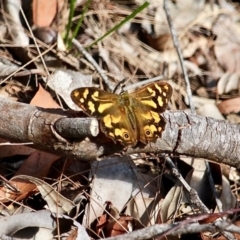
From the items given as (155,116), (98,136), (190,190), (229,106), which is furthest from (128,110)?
(229,106)

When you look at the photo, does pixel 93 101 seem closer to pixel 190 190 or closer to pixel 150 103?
pixel 150 103

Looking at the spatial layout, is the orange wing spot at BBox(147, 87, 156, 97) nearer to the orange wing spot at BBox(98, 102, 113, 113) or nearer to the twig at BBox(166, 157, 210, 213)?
the orange wing spot at BBox(98, 102, 113, 113)

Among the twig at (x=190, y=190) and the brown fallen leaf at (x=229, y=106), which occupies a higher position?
the twig at (x=190, y=190)

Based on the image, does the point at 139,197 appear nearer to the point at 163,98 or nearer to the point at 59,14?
the point at 163,98

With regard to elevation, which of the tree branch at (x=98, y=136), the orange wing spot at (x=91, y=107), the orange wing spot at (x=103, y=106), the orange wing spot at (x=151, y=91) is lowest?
the tree branch at (x=98, y=136)

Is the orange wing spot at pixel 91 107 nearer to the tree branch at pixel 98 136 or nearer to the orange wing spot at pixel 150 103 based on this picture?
the tree branch at pixel 98 136

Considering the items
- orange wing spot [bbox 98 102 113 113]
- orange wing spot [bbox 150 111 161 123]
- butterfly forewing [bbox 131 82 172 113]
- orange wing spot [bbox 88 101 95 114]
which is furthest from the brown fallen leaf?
orange wing spot [bbox 88 101 95 114]

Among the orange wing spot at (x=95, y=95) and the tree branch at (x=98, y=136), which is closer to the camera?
the tree branch at (x=98, y=136)

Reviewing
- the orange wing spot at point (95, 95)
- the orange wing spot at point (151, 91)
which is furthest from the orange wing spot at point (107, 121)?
the orange wing spot at point (151, 91)

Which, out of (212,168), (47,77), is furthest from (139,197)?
(47,77)
